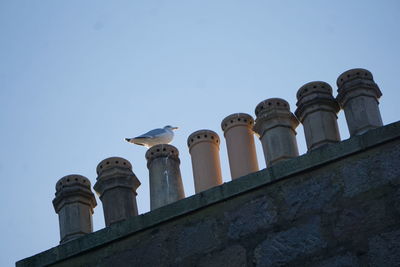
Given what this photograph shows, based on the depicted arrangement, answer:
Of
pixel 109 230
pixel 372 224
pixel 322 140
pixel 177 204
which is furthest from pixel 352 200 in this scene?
pixel 109 230

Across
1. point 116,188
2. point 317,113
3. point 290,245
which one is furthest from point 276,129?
point 116,188

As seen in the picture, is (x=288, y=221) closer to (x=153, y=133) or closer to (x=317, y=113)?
(x=317, y=113)

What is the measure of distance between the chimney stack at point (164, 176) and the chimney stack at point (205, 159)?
0.13m

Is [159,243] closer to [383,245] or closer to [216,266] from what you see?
[216,266]

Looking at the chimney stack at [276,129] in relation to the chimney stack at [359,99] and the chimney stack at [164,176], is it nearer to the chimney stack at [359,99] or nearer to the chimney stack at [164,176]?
the chimney stack at [359,99]

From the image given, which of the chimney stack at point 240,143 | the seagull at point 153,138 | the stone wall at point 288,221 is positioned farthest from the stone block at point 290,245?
the seagull at point 153,138

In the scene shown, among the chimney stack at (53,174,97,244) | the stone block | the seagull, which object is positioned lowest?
the stone block

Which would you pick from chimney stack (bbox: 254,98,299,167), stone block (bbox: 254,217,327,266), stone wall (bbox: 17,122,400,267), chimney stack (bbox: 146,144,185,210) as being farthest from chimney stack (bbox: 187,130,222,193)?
stone block (bbox: 254,217,327,266)

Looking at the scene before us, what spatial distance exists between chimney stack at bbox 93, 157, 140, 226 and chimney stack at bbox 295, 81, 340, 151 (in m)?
1.36

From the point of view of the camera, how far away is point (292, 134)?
665 cm

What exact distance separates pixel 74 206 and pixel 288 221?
1858 millimetres

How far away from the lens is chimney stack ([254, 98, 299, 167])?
256 inches

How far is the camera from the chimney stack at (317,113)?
20.9ft

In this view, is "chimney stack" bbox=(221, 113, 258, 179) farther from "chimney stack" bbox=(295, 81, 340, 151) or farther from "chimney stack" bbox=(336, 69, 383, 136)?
"chimney stack" bbox=(336, 69, 383, 136)
